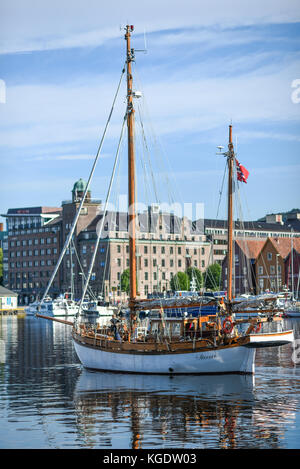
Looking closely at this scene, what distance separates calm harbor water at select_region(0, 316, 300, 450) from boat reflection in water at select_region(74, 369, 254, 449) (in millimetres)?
39

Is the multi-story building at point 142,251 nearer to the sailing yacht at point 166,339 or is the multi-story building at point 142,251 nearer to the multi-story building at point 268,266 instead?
the multi-story building at point 268,266

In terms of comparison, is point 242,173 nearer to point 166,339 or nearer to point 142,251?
point 166,339

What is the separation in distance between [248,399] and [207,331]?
416 inches

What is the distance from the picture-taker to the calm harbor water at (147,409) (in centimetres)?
2769

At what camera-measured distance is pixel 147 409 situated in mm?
34094

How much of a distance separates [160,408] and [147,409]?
2.02ft

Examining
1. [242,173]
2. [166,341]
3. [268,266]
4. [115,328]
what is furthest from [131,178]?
[268,266]

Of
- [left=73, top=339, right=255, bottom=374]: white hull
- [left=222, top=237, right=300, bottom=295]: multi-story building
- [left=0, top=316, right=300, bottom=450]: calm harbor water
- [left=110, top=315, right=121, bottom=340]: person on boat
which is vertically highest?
[left=222, top=237, right=300, bottom=295]: multi-story building

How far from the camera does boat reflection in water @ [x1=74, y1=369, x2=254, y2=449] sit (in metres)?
27.9

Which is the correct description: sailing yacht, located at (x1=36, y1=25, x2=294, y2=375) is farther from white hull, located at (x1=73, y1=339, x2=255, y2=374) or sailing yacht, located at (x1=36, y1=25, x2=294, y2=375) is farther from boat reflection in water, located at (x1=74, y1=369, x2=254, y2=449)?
boat reflection in water, located at (x1=74, y1=369, x2=254, y2=449)

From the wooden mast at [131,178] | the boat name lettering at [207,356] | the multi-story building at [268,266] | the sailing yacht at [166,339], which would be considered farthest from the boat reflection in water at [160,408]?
the multi-story building at [268,266]

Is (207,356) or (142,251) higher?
(142,251)

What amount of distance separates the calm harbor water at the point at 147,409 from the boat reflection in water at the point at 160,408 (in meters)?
0.04

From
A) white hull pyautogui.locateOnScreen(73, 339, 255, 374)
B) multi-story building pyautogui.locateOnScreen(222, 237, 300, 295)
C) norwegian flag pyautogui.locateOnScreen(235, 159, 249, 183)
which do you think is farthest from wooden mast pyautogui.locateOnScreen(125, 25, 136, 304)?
multi-story building pyautogui.locateOnScreen(222, 237, 300, 295)
